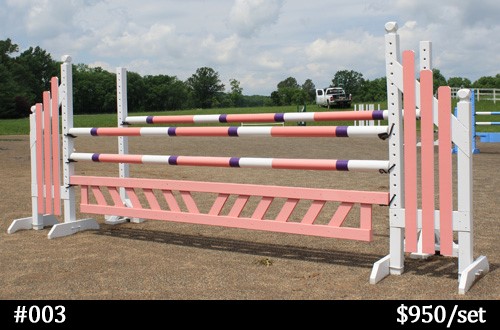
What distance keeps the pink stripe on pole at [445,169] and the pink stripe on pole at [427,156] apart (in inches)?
2.5

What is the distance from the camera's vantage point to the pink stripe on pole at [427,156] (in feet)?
13.4

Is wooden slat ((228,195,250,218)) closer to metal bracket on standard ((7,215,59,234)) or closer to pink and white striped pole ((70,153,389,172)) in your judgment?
pink and white striped pole ((70,153,389,172))

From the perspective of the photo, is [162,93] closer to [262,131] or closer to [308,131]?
[262,131]

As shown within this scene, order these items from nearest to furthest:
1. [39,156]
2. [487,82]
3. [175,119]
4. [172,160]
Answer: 1. [172,160]
2. [175,119]
3. [39,156]
4. [487,82]

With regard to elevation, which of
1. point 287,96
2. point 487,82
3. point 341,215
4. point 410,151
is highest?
point 487,82

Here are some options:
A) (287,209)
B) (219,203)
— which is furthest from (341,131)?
(219,203)

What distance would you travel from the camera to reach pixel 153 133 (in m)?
5.56

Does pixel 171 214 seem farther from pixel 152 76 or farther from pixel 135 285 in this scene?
pixel 152 76

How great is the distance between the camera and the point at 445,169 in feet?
13.2

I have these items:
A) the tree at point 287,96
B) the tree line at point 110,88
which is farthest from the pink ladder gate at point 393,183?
the tree at point 287,96

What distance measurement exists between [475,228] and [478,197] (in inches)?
85.9

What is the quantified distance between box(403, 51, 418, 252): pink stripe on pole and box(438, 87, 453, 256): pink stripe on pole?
19 centimetres

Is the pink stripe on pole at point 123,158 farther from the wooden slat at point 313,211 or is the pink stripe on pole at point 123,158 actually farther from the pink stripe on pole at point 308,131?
the wooden slat at point 313,211

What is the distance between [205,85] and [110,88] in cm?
2775
